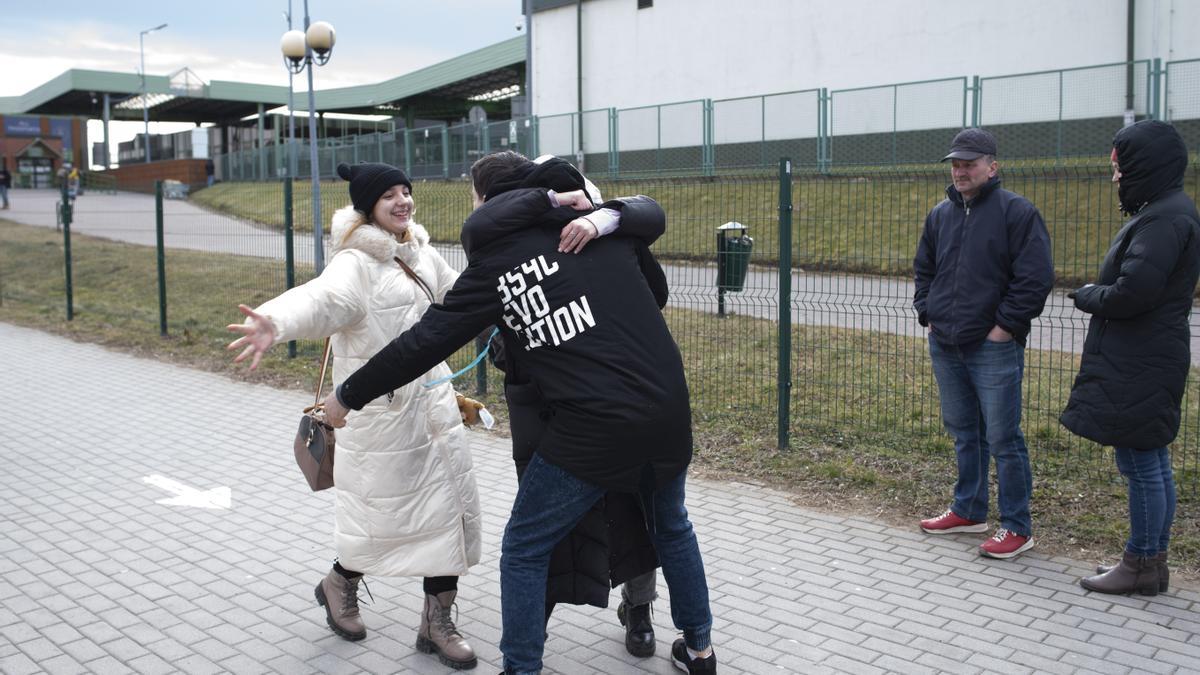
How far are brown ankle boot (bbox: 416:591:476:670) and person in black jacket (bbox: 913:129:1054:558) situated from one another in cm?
261

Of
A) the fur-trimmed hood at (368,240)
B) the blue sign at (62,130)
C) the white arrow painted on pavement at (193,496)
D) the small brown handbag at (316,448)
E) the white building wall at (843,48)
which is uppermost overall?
the blue sign at (62,130)

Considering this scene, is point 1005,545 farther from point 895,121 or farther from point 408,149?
point 408,149

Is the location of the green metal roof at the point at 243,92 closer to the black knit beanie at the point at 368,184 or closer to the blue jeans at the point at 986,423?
the blue jeans at the point at 986,423

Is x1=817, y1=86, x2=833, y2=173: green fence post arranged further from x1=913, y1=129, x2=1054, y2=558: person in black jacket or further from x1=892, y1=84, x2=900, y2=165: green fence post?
x1=913, y1=129, x2=1054, y2=558: person in black jacket

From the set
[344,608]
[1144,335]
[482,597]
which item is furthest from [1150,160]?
[344,608]

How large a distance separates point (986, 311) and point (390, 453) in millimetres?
2798

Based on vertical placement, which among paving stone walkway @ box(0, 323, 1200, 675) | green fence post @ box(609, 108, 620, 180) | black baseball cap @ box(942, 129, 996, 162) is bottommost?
paving stone walkway @ box(0, 323, 1200, 675)

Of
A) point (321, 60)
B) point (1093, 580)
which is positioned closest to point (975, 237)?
point (1093, 580)

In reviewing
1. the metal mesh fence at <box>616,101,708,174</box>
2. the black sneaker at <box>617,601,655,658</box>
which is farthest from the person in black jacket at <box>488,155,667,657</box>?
the metal mesh fence at <box>616,101,708,174</box>

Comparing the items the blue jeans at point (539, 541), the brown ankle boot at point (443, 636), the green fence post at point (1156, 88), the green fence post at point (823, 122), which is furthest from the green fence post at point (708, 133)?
the blue jeans at point (539, 541)

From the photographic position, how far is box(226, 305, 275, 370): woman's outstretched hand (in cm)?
338

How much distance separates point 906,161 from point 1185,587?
60.1 feet

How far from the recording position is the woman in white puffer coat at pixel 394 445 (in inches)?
155

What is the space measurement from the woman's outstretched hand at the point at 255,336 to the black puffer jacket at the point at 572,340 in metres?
0.33
